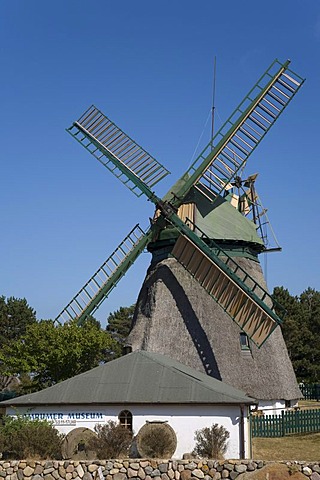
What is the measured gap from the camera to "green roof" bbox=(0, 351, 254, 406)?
16.7 m

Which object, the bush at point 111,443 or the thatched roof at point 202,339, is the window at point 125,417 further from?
the thatched roof at point 202,339

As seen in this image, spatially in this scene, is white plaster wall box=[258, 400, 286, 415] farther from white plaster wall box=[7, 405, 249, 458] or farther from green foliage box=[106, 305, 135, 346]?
green foliage box=[106, 305, 135, 346]

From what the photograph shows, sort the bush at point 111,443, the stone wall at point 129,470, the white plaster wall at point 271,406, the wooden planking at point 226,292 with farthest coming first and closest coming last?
the white plaster wall at point 271,406
the wooden planking at point 226,292
the bush at point 111,443
the stone wall at point 129,470

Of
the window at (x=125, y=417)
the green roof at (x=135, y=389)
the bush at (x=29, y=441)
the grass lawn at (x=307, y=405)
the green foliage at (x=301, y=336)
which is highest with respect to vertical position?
the green foliage at (x=301, y=336)

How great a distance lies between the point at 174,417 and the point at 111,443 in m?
2.06

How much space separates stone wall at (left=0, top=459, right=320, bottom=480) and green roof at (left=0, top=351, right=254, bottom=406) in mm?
2285

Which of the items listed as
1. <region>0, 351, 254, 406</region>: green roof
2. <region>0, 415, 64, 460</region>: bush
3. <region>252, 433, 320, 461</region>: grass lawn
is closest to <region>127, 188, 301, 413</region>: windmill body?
<region>252, 433, 320, 461</region>: grass lawn

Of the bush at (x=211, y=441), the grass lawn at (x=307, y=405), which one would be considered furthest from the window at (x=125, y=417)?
the grass lawn at (x=307, y=405)

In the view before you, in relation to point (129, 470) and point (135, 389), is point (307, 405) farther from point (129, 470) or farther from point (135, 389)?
point (129, 470)

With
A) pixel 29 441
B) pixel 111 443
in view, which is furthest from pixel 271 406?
pixel 29 441

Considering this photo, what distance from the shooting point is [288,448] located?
1886 centimetres

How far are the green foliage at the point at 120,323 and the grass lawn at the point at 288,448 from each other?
3845 centimetres

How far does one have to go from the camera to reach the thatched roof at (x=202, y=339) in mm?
24250

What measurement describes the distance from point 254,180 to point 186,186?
16.9 feet
